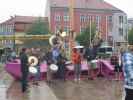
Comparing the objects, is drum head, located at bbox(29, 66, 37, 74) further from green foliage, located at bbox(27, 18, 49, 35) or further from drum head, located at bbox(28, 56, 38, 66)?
green foliage, located at bbox(27, 18, 49, 35)

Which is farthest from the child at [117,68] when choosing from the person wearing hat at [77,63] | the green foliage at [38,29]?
the green foliage at [38,29]

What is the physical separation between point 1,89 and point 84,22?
102 m

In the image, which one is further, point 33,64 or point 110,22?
point 110,22

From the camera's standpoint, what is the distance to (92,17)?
122 m

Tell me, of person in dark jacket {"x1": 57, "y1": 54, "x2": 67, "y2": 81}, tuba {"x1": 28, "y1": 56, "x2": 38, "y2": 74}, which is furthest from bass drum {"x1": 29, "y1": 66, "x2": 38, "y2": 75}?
person in dark jacket {"x1": 57, "y1": 54, "x2": 67, "y2": 81}

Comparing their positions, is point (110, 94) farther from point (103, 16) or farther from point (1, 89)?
point (103, 16)

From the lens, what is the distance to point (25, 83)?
63.1 feet

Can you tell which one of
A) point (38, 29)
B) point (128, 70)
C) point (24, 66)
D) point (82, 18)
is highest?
point (82, 18)

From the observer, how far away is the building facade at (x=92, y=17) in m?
118

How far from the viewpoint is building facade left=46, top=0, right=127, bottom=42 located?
387 ft

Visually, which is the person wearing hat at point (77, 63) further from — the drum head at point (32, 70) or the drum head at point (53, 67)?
the drum head at point (32, 70)

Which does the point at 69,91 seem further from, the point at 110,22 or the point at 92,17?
the point at 110,22

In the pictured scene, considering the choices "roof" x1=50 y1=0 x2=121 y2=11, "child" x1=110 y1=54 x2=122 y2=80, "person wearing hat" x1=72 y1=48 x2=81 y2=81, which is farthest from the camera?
"roof" x1=50 y1=0 x2=121 y2=11

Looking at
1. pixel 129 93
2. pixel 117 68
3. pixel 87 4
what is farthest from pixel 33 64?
pixel 87 4
